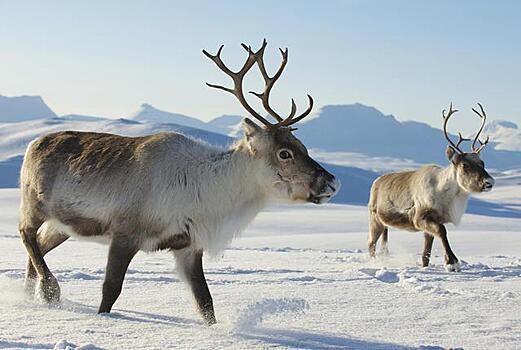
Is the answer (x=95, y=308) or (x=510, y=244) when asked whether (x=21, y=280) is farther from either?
(x=510, y=244)

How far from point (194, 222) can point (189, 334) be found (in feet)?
3.11

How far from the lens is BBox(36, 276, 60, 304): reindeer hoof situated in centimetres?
535

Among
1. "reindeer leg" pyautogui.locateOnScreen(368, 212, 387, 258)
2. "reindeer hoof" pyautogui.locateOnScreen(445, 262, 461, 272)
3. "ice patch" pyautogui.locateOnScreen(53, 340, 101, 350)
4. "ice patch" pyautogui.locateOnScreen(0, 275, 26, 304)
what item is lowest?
"reindeer leg" pyautogui.locateOnScreen(368, 212, 387, 258)

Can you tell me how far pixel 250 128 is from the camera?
5.21m

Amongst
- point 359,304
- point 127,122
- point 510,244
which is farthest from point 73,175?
point 127,122

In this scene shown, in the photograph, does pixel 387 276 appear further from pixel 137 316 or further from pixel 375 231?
pixel 375 231

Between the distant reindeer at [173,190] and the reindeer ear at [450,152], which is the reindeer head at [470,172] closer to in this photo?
the reindeer ear at [450,152]

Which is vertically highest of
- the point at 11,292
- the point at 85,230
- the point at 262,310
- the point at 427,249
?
the point at 85,230

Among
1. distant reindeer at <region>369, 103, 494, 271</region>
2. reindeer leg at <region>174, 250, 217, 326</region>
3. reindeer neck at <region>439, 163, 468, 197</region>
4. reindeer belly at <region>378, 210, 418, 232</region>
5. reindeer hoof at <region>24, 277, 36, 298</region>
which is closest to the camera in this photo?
reindeer leg at <region>174, 250, 217, 326</region>

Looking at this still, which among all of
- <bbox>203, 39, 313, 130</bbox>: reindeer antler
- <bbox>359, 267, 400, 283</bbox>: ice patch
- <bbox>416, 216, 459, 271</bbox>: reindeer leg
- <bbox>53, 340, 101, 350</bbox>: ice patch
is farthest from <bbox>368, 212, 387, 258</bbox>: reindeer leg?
<bbox>53, 340, 101, 350</bbox>: ice patch

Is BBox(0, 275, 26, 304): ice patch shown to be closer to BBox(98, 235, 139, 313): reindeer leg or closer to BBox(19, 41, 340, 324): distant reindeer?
BBox(19, 41, 340, 324): distant reindeer

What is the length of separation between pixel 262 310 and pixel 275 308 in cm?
13

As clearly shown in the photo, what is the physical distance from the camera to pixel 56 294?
5.37 meters

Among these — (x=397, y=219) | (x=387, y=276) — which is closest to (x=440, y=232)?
(x=397, y=219)
